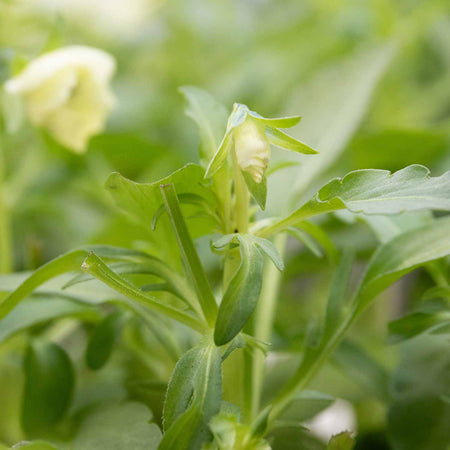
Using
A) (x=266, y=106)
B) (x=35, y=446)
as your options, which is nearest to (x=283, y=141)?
(x=35, y=446)

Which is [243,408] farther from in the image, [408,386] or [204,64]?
[204,64]

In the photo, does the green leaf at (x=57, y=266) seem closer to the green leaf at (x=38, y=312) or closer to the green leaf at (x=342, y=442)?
the green leaf at (x=38, y=312)

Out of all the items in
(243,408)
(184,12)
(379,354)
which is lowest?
(379,354)

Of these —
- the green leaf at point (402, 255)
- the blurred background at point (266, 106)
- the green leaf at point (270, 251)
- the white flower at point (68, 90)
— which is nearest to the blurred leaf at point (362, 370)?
the blurred background at point (266, 106)

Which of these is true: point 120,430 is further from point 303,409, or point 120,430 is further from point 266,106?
point 266,106

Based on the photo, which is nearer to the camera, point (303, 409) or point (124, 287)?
point (124, 287)

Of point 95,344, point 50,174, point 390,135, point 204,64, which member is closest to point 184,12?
point 204,64

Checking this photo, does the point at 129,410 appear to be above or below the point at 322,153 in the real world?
below
